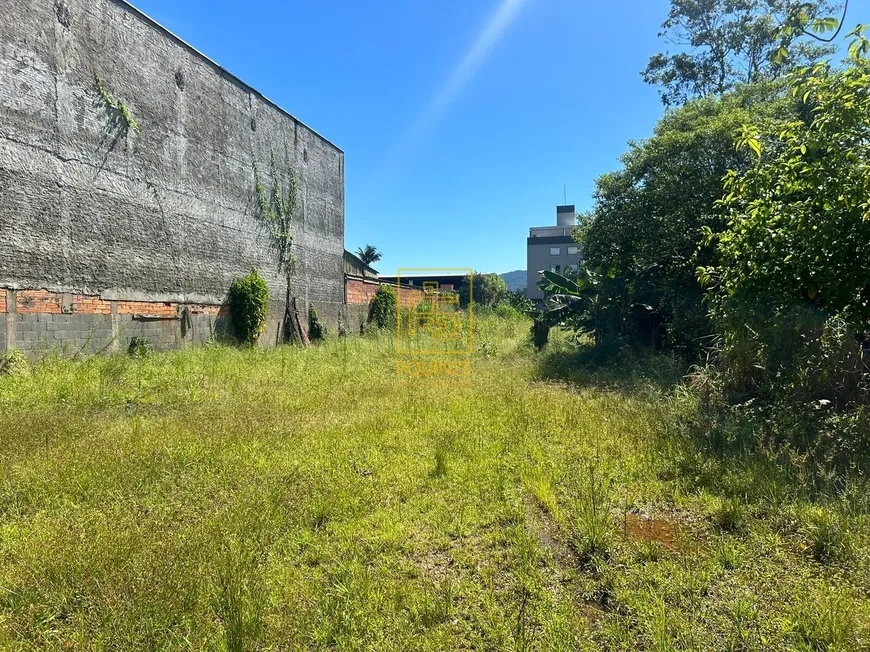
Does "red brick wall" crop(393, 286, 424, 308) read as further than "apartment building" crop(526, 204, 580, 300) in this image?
No

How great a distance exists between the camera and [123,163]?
328 inches

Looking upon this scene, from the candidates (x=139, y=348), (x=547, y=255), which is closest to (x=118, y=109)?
(x=139, y=348)

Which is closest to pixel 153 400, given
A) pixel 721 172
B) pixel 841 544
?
pixel 841 544

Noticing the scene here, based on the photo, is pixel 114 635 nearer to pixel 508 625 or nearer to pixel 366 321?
pixel 508 625

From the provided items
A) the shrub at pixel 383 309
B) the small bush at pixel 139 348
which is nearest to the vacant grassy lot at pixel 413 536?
the small bush at pixel 139 348

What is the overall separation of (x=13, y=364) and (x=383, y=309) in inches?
467

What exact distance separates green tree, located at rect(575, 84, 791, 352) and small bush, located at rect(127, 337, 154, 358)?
9.44 meters

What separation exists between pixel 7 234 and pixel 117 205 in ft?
6.30

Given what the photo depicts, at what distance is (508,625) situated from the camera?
1.93 meters

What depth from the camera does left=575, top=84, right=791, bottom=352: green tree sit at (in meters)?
7.94

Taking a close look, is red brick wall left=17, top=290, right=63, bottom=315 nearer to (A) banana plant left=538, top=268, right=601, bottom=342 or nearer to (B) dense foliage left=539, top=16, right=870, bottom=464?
(B) dense foliage left=539, top=16, right=870, bottom=464

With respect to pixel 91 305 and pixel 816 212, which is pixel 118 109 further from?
pixel 816 212

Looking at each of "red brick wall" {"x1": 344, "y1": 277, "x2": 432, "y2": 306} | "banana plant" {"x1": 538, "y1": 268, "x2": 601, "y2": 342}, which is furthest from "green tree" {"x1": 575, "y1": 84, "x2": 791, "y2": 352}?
"red brick wall" {"x1": 344, "y1": 277, "x2": 432, "y2": 306}

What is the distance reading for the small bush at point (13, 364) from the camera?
631cm
